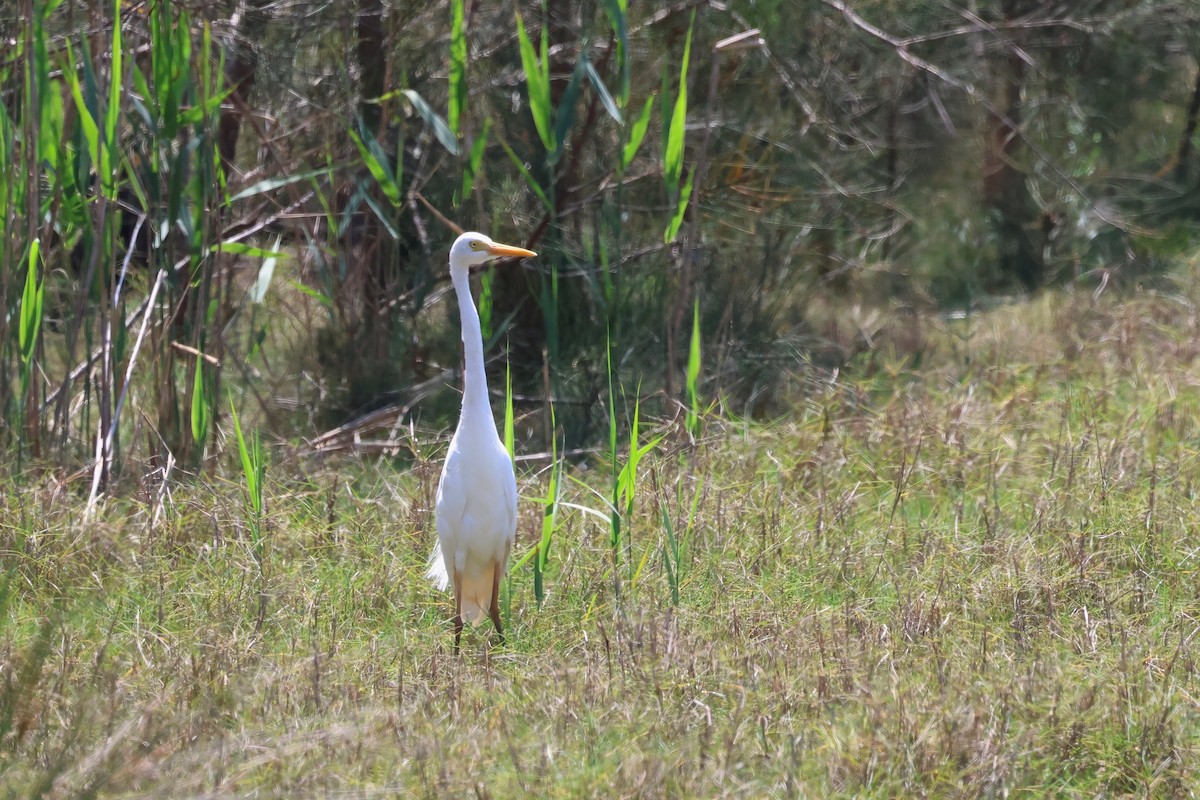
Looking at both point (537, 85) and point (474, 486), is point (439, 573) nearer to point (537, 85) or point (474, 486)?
point (474, 486)

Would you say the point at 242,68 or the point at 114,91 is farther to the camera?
the point at 242,68

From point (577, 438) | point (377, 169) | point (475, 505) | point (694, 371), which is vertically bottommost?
point (577, 438)

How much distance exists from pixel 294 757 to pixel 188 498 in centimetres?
144

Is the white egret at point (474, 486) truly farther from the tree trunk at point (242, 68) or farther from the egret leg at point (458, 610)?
the tree trunk at point (242, 68)

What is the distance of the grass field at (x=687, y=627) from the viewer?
2.20 meters

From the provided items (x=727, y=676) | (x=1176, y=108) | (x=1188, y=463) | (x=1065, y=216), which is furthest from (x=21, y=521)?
(x=1176, y=108)

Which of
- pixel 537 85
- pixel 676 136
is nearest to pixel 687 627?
pixel 676 136

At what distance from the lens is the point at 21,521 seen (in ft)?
10.8

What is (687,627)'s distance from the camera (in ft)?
9.51

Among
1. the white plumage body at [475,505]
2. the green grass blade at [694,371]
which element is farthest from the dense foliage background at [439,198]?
the white plumage body at [475,505]

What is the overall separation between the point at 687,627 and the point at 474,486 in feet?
1.92

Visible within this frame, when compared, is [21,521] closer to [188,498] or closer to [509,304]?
[188,498]

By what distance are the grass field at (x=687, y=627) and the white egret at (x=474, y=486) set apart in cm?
16

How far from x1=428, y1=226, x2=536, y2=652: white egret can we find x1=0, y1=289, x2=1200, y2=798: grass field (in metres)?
0.16
